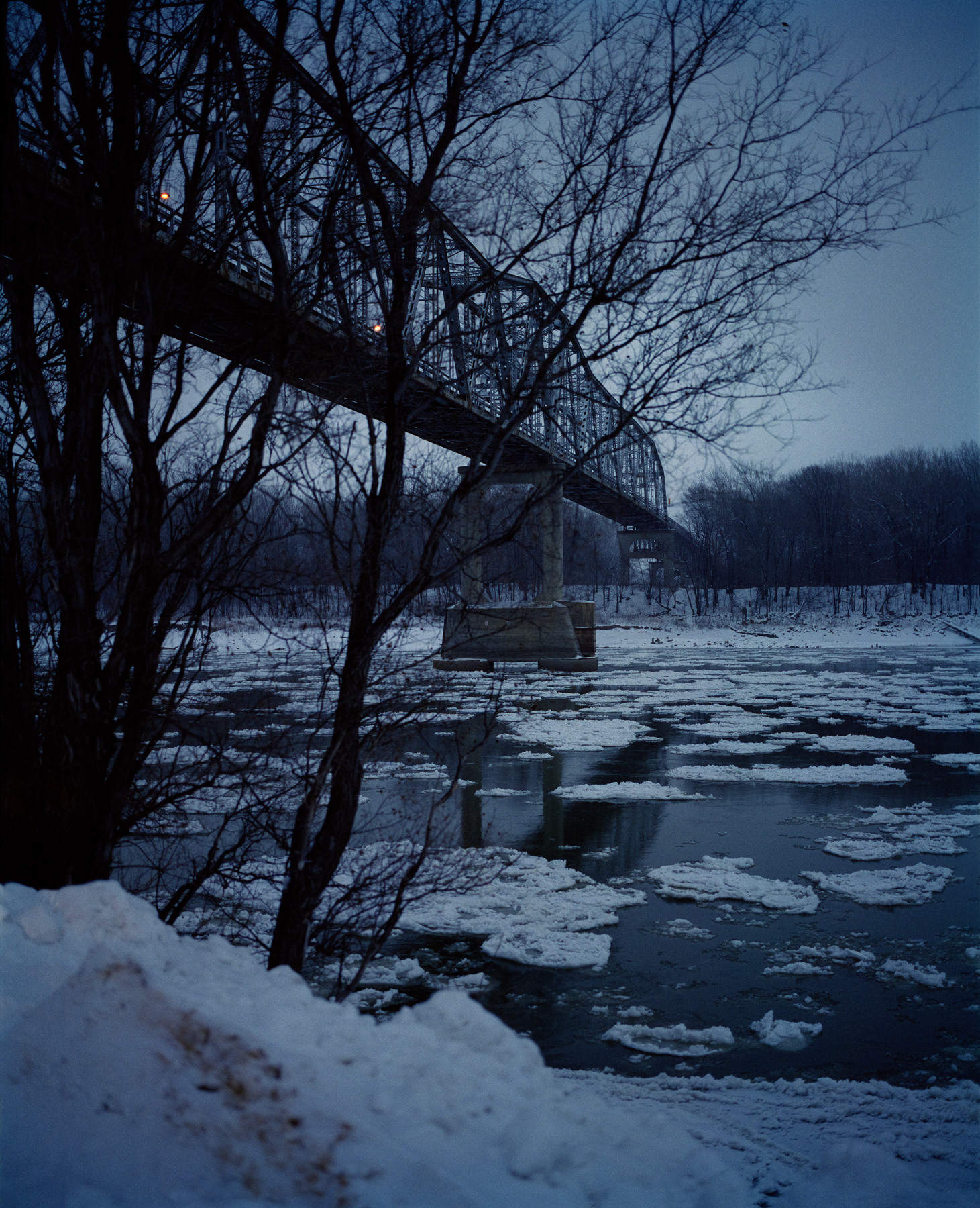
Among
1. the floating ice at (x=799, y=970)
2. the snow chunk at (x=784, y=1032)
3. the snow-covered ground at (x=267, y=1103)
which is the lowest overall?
the snow chunk at (x=784, y=1032)

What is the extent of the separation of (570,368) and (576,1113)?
296cm

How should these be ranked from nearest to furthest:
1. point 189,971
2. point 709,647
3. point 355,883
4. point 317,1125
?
point 317,1125
point 189,971
point 355,883
point 709,647

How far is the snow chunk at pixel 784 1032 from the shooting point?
15.6 feet

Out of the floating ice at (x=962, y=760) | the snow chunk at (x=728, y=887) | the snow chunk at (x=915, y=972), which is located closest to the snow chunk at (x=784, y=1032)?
the snow chunk at (x=915, y=972)

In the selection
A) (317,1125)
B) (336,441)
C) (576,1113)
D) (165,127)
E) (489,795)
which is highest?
(165,127)

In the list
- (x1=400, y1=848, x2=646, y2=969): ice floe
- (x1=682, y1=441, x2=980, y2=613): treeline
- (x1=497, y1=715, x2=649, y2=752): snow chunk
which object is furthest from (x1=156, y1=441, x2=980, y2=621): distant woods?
(x1=400, y1=848, x2=646, y2=969): ice floe

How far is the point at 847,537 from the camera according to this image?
64.4 m

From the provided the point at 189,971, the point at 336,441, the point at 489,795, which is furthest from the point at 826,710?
the point at 189,971

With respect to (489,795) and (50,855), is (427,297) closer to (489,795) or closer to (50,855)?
(50,855)

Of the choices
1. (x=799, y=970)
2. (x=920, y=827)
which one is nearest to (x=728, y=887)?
(x=799, y=970)

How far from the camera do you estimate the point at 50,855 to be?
3.88 m

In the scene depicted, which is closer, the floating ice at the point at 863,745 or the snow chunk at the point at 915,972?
the snow chunk at the point at 915,972

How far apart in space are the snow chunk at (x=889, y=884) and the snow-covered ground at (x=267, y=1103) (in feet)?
12.9

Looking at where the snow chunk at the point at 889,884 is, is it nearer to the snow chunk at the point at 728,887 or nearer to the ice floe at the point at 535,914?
the snow chunk at the point at 728,887
